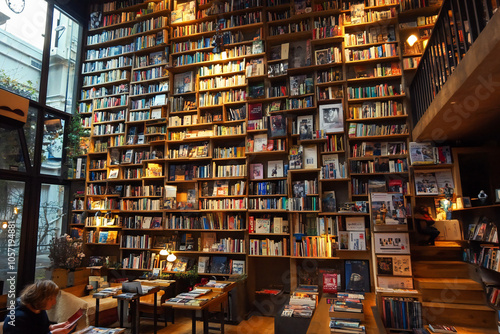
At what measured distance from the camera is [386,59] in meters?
5.28

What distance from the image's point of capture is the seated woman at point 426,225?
4.59m

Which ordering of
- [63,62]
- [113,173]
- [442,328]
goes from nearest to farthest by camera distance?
[442,328] → [113,173] → [63,62]

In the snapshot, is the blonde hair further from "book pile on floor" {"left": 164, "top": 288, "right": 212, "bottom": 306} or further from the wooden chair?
the wooden chair

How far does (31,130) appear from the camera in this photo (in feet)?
19.6

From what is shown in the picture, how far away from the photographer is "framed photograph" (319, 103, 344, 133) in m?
5.24

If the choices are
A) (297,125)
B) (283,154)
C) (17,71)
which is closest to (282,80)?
(297,125)

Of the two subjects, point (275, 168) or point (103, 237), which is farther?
point (103, 237)

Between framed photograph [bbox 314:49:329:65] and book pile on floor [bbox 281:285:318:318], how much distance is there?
12.1 ft

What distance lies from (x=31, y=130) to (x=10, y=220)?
5.51 feet

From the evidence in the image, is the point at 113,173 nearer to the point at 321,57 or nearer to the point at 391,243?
the point at 321,57

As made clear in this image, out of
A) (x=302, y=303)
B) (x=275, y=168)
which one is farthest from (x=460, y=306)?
(x=275, y=168)

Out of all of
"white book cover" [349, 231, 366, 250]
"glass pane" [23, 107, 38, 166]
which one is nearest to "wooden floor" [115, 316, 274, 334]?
"white book cover" [349, 231, 366, 250]

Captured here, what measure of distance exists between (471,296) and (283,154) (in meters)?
3.29

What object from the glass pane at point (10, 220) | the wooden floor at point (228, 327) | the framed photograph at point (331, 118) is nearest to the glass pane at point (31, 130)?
the glass pane at point (10, 220)
